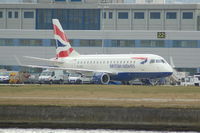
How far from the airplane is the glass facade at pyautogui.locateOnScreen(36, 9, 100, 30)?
4303cm

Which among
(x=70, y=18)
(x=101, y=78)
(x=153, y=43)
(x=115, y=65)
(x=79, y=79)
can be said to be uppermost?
(x=70, y=18)

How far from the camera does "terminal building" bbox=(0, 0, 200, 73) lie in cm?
12525

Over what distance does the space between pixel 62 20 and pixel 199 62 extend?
37819 millimetres

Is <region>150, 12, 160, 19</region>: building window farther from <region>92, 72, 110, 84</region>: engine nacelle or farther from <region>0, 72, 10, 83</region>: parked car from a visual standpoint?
<region>92, 72, 110, 84</region>: engine nacelle

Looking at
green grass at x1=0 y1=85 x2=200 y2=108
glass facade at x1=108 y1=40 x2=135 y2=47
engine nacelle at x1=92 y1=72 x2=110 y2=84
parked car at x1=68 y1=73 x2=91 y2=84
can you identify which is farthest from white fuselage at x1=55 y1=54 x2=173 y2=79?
green grass at x1=0 y1=85 x2=200 y2=108

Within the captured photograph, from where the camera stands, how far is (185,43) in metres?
125

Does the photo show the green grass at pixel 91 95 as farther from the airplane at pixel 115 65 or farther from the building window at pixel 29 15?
the building window at pixel 29 15

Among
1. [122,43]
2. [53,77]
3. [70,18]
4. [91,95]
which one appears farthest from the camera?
[70,18]

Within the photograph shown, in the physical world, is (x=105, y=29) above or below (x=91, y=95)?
above

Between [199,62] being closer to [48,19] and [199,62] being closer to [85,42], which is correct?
[85,42]

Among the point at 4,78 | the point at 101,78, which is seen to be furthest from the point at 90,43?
the point at 101,78

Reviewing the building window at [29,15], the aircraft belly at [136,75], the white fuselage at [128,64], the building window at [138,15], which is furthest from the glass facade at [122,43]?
the building window at [29,15]

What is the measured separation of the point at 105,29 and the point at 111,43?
22880 mm

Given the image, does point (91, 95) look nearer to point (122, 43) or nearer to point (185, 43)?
point (185, 43)
